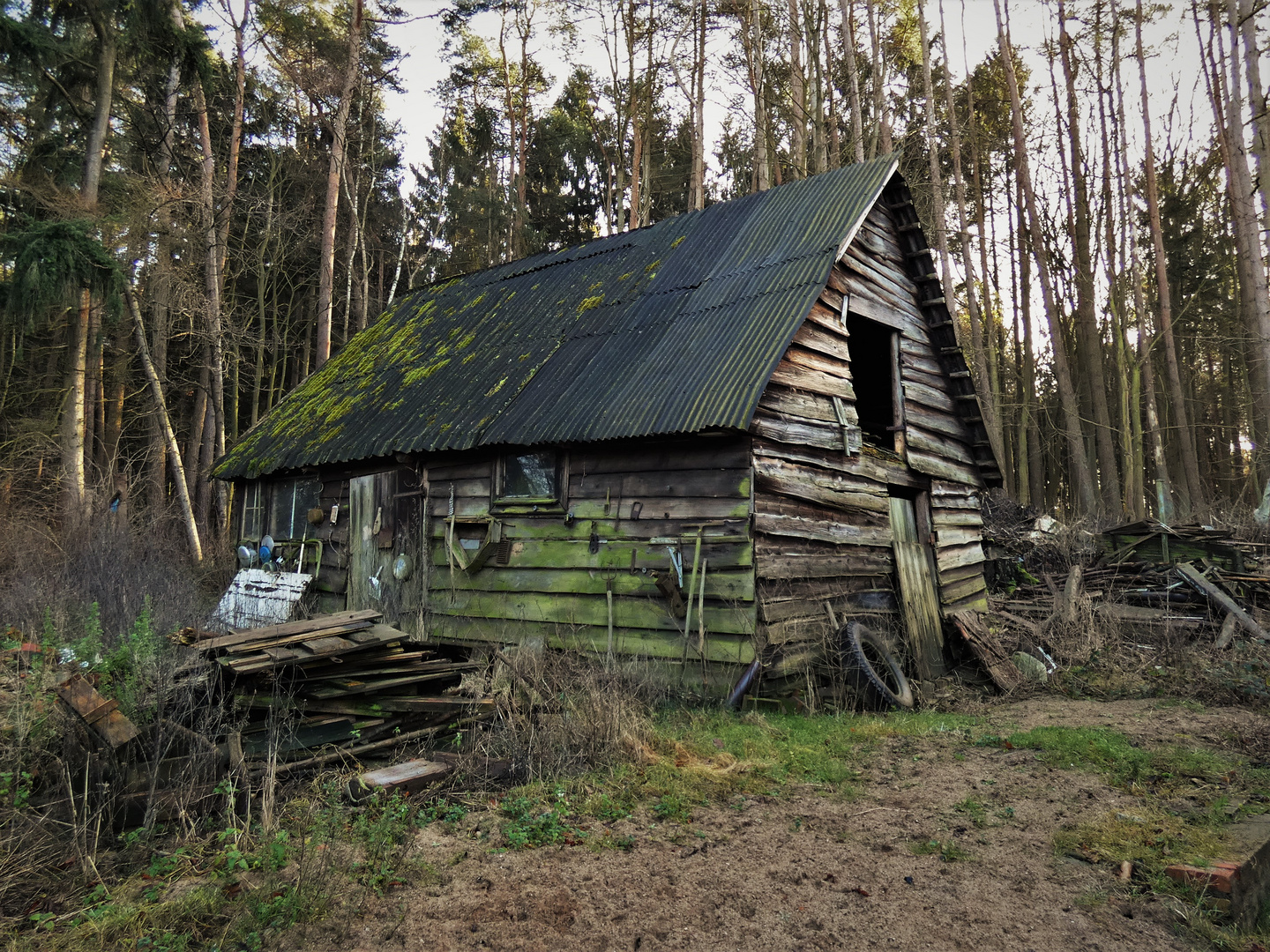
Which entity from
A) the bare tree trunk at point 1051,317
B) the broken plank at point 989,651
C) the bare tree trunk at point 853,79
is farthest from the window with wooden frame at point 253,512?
the bare tree trunk at point 1051,317

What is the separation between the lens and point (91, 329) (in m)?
17.6

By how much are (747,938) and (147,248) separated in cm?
1941

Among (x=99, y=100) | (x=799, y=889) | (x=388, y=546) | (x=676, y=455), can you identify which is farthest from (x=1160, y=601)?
(x=99, y=100)

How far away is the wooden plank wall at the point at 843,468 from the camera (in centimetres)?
789

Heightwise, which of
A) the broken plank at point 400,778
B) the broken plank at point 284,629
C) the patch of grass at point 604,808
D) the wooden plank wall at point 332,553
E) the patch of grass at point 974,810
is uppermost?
the wooden plank wall at point 332,553

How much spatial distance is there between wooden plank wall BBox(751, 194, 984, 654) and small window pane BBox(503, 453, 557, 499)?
8.49ft

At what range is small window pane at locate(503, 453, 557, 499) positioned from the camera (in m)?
9.03

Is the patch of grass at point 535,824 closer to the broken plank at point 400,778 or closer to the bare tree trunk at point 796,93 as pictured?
the broken plank at point 400,778

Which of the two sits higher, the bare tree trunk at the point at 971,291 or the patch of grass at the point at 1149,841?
the bare tree trunk at the point at 971,291

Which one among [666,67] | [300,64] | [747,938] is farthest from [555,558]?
[666,67]

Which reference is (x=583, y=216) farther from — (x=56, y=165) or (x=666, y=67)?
(x=56, y=165)

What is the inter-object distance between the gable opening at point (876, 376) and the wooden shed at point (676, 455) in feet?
0.16

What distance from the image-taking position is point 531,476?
30.1 feet

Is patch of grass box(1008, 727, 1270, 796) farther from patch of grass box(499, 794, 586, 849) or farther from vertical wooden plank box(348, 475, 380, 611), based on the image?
vertical wooden plank box(348, 475, 380, 611)
